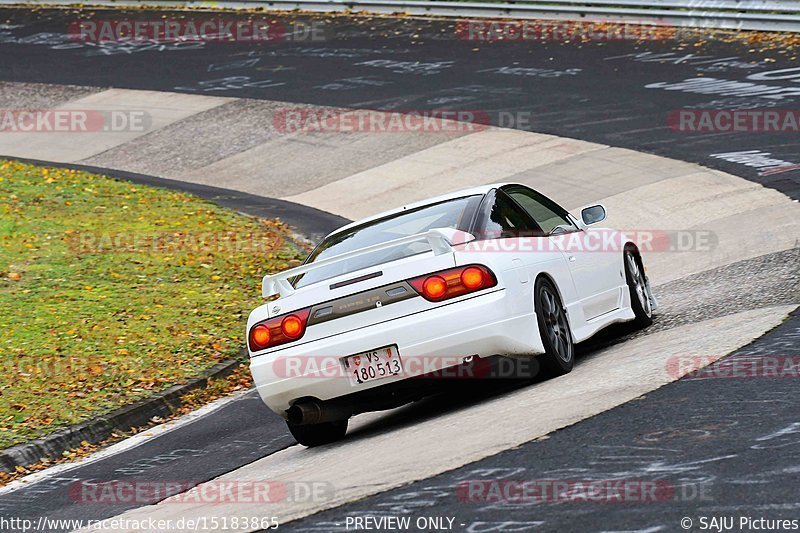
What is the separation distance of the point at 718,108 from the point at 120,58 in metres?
14.1

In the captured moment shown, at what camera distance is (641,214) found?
47.9 feet

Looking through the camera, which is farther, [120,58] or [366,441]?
[120,58]

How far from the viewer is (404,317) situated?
7496 millimetres

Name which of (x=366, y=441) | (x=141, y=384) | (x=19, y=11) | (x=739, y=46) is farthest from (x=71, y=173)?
(x=19, y=11)

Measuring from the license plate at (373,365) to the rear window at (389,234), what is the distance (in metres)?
0.63

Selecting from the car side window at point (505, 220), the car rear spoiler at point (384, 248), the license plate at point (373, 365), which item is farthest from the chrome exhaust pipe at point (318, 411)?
the car side window at point (505, 220)

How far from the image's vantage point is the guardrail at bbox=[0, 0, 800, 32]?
22969 millimetres

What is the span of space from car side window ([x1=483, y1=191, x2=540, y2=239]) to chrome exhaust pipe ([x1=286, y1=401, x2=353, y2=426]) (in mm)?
1422

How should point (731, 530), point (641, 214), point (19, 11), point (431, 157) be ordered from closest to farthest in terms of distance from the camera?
1. point (731, 530)
2. point (641, 214)
3. point (431, 157)
4. point (19, 11)

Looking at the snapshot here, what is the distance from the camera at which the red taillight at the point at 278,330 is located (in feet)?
25.3

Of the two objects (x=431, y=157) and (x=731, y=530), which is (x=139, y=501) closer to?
(x=731, y=530)

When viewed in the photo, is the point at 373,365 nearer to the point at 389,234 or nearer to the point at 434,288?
the point at 434,288

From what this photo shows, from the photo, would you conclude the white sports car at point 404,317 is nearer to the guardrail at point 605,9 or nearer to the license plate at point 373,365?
the license plate at point 373,365

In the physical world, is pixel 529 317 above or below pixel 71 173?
above
